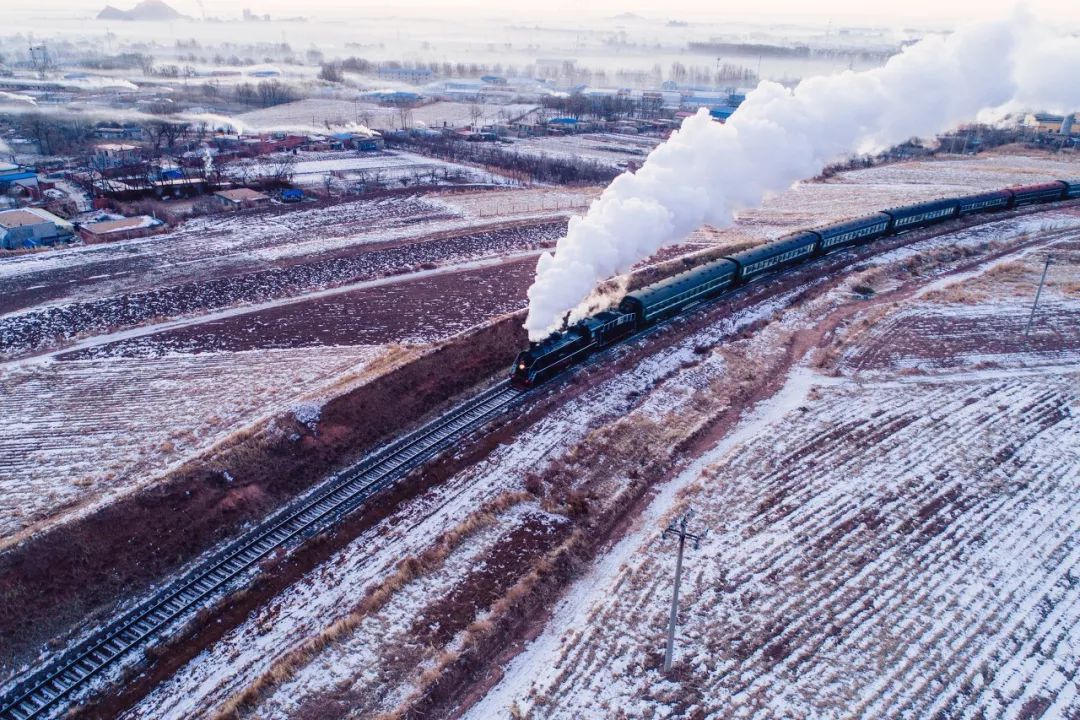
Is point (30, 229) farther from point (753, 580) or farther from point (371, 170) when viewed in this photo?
point (753, 580)

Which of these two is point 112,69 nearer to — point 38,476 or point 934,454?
point 38,476

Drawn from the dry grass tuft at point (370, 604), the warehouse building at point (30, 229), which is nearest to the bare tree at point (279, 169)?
the warehouse building at point (30, 229)

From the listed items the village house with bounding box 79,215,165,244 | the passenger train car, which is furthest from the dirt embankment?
the village house with bounding box 79,215,165,244

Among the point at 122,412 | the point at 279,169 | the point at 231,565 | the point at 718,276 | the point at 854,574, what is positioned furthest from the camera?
the point at 279,169

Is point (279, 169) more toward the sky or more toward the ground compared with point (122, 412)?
more toward the sky

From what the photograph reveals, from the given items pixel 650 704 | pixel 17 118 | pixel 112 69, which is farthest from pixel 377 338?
pixel 112 69

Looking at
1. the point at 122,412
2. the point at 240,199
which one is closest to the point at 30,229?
the point at 240,199
